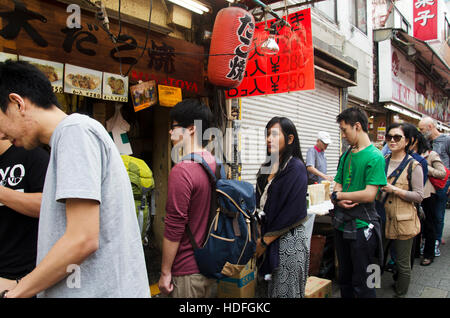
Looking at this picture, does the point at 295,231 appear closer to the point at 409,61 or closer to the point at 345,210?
the point at 345,210

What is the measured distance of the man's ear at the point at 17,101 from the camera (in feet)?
4.43

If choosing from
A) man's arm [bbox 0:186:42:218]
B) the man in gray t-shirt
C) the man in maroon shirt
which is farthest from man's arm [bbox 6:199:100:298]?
the man in maroon shirt

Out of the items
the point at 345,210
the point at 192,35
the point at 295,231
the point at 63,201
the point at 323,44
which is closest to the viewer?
the point at 63,201

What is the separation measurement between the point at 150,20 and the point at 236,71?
144 cm

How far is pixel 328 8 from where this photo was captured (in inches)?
382

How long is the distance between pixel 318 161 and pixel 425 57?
1400 cm

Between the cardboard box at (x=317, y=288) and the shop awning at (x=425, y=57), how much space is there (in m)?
12.6

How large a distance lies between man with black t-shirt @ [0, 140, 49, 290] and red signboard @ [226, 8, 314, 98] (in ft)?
12.7

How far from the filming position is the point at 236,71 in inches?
183

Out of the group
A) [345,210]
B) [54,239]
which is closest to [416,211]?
[345,210]

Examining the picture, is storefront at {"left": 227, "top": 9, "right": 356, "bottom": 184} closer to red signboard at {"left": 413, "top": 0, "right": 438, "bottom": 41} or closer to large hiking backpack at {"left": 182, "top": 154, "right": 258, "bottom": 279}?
large hiking backpack at {"left": 182, "top": 154, "right": 258, "bottom": 279}

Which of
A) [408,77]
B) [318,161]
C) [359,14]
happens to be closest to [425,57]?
[408,77]

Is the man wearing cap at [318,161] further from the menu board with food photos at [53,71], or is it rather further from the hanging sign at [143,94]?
the menu board with food photos at [53,71]

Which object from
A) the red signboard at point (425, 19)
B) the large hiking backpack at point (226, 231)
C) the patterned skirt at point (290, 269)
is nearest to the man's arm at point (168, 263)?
the large hiking backpack at point (226, 231)
